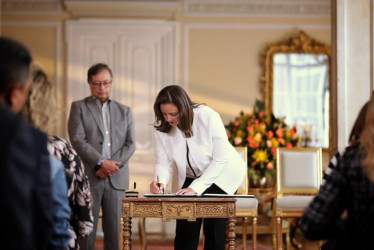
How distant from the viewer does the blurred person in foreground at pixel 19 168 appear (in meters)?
1.88

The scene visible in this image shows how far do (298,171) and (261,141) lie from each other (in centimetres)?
102

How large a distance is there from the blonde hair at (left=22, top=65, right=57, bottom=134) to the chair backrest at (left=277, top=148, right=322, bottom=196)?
4452 millimetres

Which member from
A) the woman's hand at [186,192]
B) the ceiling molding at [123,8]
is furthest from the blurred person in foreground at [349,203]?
the ceiling molding at [123,8]

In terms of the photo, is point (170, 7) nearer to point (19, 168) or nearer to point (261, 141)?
point (261, 141)

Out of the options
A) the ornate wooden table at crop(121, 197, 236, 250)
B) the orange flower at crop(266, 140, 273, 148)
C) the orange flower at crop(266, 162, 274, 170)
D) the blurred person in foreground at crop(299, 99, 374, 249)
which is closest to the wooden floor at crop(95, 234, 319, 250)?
the orange flower at crop(266, 162, 274, 170)

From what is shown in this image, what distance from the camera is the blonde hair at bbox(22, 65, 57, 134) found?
2.52m

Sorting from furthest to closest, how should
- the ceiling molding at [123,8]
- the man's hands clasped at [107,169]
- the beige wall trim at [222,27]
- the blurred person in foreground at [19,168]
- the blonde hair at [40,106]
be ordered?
the beige wall trim at [222,27] → the ceiling molding at [123,8] → the man's hands clasped at [107,169] → the blonde hair at [40,106] → the blurred person in foreground at [19,168]

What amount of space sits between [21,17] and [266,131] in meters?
3.80

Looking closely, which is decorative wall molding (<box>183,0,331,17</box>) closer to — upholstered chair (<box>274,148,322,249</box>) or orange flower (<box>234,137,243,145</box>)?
orange flower (<box>234,137,243,145</box>)

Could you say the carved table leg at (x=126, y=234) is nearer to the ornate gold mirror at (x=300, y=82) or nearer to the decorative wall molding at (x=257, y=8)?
the ornate gold mirror at (x=300, y=82)

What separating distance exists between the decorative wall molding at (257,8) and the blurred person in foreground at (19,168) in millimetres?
Answer: 7234

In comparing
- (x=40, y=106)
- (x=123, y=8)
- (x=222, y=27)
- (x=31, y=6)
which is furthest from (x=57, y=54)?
(x=40, y=106)

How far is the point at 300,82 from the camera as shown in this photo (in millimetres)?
9234

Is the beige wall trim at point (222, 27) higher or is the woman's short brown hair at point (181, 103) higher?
the beige wall trim at point (222, 27)
